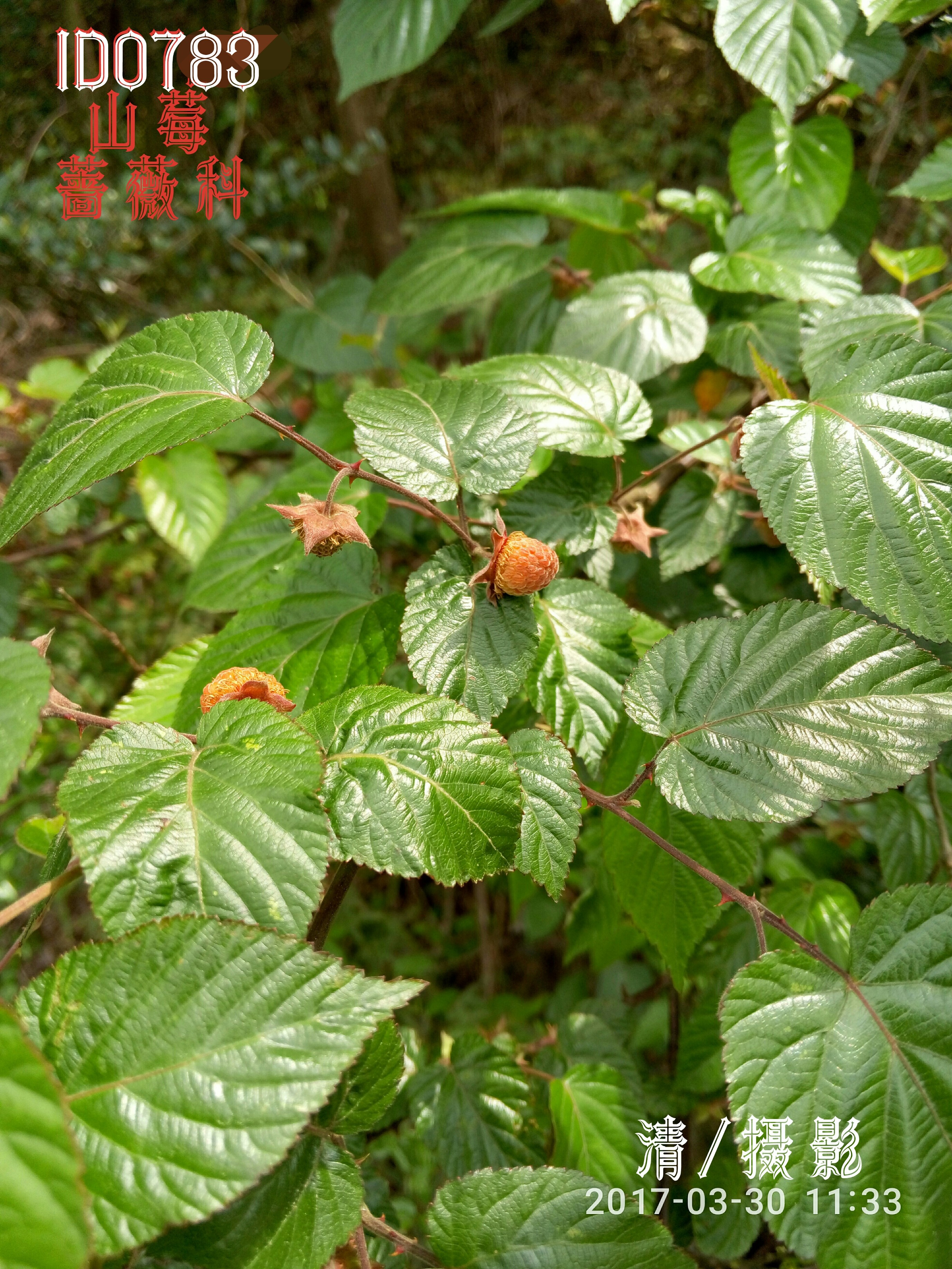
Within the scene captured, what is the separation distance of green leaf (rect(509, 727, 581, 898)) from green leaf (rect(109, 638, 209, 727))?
0.37 metres

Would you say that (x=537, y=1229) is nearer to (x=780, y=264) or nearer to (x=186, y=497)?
(x=780, y=264)

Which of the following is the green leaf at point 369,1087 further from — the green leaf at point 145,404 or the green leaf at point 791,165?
the green leaf at point 791,165

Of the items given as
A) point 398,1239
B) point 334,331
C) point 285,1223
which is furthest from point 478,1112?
point 334,331

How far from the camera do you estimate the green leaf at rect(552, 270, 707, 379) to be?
103 centimetres

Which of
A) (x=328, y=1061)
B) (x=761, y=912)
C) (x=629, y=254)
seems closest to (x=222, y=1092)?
(x=328, y=1061)

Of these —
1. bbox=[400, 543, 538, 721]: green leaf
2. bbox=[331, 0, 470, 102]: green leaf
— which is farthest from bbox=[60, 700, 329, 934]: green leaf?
bbox=[331, 0, 470, 102]: green leaf

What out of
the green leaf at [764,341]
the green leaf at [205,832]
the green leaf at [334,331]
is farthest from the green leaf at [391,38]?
the green leaf at [205,832]

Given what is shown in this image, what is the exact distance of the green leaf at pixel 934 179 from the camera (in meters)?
1.04

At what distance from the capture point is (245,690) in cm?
60

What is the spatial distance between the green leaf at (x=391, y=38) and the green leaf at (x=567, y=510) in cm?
81

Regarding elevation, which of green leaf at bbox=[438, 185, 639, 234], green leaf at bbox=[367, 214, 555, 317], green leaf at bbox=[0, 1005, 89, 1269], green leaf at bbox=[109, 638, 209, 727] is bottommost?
green leaf at bbox=[109, 638, 209, 727]

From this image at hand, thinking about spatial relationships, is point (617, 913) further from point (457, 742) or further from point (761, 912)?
point (457, 742)

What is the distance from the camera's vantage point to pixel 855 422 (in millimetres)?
693

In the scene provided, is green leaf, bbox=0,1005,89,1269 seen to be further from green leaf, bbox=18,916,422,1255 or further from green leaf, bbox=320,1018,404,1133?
green leaf, bbox=320,1018,404,1133
